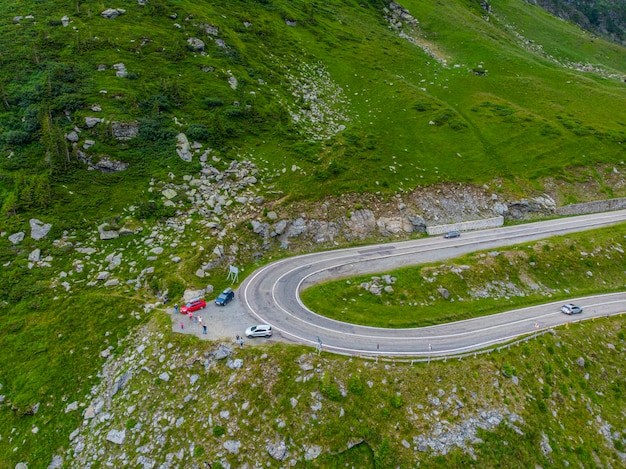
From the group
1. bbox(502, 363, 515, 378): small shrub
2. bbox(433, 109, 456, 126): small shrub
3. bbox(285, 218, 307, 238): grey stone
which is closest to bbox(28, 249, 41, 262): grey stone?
bbox(285, 218, 307, 238): grey stone

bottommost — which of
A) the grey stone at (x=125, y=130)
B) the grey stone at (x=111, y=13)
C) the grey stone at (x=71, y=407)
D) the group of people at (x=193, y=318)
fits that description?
the grey stone at (x=71, y=407)

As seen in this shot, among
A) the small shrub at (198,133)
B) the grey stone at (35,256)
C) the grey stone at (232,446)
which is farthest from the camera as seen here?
the small shrub at (198,133)

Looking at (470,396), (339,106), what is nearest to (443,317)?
(470,396)

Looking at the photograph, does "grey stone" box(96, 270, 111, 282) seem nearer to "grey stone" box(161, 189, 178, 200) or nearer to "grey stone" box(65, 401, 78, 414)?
"grey stone" box(65, 401, 78, 414)

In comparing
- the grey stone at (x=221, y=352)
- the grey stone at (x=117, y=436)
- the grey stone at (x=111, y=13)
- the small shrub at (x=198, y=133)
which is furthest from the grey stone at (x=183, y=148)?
the grey stone at (x=111, y=13)

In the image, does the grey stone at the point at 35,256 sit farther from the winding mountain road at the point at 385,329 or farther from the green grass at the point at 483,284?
the green grass at the point at 483,284

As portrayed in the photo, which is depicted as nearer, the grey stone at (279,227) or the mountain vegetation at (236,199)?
the mountain vegetation at (236,199)

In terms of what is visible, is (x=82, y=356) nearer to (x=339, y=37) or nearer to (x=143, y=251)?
(x=143, y=251)

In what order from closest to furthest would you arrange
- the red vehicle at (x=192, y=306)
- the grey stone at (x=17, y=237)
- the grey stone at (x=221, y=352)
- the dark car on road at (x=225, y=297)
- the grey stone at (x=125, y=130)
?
the grey stone at (x=221, y=352), the red vehicle at (x=192, y=306), the dark car on road at (x=225, y=297), the grey stone at (x=17, y=237), the grey stone at (x=125, y=130)
